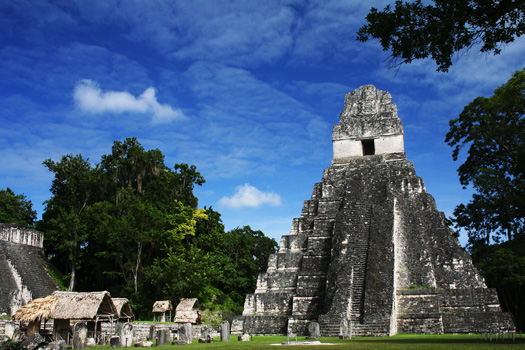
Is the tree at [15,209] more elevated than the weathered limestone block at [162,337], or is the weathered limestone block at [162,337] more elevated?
the tree at [15,209]

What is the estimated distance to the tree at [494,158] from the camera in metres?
15.1

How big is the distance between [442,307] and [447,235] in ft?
9.53

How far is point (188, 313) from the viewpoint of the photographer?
17.8m

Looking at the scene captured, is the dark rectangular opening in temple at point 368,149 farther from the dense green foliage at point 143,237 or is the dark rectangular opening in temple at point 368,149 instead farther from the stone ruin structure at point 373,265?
the dense green foliage at point 143,237

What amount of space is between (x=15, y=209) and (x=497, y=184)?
89.1 feet

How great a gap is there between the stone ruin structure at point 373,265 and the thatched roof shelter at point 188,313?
Answer: 94.6 inches

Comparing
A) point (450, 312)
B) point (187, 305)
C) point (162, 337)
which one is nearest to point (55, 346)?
point (162, 337)

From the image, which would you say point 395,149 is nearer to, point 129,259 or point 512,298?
point 512,298

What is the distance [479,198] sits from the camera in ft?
54.4

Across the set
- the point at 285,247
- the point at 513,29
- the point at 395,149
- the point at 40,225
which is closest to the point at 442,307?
the point at 285,247

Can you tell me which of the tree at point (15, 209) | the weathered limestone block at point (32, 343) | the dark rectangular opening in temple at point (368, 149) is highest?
the dark rectangular opening in temple at point (368, 149)

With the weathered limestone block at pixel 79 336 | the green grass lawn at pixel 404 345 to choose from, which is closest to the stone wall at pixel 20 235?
the weathered limestone block at pixel 79 336

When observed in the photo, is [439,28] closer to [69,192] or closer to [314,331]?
[314,331]

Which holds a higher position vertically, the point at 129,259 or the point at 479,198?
the point at 479,198
